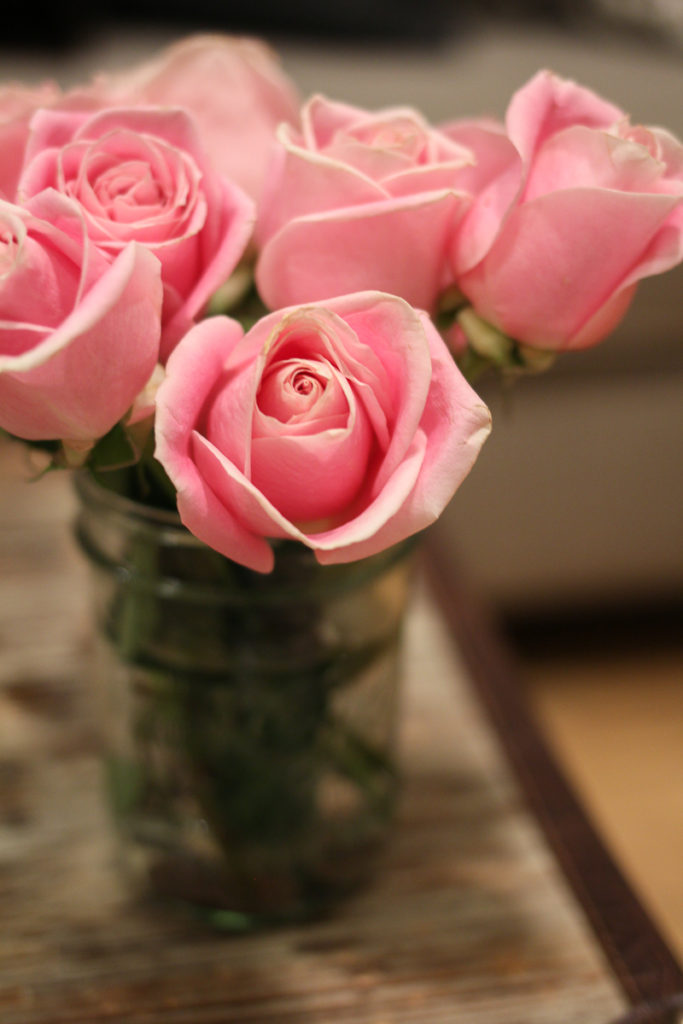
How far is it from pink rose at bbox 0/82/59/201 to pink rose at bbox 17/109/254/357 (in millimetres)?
14

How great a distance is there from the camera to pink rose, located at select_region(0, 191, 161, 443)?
0.85 feet

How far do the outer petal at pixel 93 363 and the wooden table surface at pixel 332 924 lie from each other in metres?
0.26

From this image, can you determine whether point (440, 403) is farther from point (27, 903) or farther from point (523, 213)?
point (27, 903)

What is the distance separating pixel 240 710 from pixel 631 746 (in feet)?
2.82

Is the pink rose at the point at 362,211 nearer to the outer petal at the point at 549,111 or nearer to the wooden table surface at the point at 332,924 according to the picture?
the outer petal at the point at 549,111

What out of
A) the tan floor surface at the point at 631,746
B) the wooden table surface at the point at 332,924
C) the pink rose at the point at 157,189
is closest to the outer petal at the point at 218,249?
the pink rose at the point at 157,189

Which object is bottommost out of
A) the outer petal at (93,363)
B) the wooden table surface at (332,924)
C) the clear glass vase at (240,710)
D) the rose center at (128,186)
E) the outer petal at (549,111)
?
the wooden table surface at (332,924)

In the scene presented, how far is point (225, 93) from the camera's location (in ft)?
1.22

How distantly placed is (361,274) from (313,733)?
20cm

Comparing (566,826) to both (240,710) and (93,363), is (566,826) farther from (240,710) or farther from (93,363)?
(93,363)

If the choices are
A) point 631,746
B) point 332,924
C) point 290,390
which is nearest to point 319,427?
point 290,390

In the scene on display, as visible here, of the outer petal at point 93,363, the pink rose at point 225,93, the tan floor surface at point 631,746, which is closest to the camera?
the outer petal at point 93,363

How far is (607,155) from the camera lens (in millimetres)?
302

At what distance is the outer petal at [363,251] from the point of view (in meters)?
0.30
